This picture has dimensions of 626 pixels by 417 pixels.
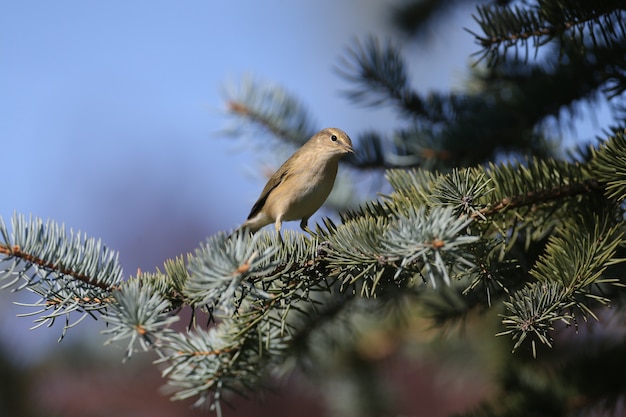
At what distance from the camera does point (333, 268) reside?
1.40 meters

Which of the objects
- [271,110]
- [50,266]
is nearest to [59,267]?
[50,266]

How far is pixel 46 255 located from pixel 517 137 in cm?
165

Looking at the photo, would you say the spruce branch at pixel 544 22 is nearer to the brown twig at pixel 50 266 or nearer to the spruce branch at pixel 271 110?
the spruce branch at pixel 271 110

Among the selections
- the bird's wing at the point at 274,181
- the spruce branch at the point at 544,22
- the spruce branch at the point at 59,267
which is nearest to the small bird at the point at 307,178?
the bird's wing at the point at 274,181

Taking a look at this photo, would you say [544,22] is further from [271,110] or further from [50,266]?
[50,266]

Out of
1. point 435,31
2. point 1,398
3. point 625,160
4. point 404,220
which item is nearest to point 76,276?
point 404,220

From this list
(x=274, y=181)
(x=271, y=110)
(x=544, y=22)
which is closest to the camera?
(x=544, y=22)

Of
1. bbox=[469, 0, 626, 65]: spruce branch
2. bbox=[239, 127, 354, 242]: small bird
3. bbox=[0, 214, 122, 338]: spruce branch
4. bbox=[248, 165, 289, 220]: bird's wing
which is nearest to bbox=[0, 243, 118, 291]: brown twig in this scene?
bbox=[0, 214, 122, 338]: spruce branch

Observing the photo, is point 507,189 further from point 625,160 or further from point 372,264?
point 372,264

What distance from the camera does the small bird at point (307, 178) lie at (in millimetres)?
2555

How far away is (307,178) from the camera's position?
8.48 ft

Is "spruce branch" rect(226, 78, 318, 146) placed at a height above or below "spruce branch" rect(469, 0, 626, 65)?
above

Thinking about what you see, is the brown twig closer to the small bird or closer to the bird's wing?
the small bird

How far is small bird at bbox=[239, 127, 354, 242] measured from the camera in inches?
101
